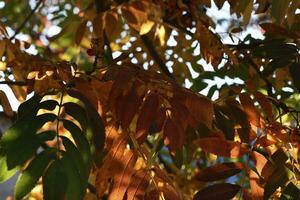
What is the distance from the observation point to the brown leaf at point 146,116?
1.21m

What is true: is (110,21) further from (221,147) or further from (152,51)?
(221,147)

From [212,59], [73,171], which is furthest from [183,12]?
[73,171]

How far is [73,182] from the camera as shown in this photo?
3.36 feet

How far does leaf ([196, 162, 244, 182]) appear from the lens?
1.21 meters

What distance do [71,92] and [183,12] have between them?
1121 millimetres

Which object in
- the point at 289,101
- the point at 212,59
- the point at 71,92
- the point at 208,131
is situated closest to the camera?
the point at 71,92

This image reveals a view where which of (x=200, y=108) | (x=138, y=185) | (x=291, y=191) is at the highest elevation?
(x=200, y=108)

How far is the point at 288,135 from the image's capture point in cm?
134

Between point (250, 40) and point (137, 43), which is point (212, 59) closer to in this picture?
point (250, 40)

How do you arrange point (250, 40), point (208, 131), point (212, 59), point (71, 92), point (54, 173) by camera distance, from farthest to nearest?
point (250, 40), point (212, 59), point (208, 131), point (71, 92), point (54, 173)

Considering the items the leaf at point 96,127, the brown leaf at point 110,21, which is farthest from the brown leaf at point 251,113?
the brown leaf at point 110,21

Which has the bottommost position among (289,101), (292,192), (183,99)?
(289,101)

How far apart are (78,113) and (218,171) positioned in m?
0.34

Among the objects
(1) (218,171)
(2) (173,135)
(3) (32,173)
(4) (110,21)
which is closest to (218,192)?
(1) (218,171)
